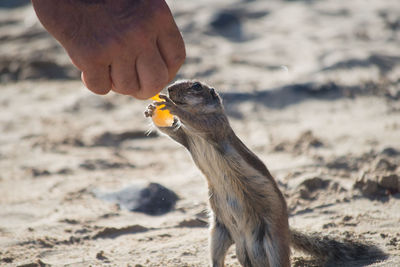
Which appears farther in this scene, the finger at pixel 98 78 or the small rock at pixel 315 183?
the small rock at pixel 315 183

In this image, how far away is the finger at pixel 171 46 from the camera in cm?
241

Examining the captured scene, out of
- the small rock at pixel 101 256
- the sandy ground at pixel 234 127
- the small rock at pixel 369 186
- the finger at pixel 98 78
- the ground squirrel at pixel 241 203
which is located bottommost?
the sandy ground at pixel 234 127

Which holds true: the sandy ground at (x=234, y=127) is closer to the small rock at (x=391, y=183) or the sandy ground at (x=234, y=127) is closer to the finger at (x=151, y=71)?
the small rock at (x=391, y=183)

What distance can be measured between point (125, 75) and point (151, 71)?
12cm

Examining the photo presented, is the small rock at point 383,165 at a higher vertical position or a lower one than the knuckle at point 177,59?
lower

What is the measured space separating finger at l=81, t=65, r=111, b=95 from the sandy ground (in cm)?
132

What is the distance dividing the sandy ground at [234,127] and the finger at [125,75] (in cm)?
130

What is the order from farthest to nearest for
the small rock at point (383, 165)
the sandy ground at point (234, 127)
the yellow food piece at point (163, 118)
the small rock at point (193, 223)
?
the small rock at point (383, 165), the small rock at point (193, 223), the sandy ground at point (234, 127), the yellow food piece at point (163, 118)

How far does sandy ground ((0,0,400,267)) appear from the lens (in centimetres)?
369

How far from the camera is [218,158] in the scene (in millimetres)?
3178

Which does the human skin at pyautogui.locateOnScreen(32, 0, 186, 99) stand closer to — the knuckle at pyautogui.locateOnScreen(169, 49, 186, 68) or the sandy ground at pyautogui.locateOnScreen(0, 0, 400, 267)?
the knuckle at pyautogui.locateOnScreen(169, 49, 186, 68)

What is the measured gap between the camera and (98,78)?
2.42 meters

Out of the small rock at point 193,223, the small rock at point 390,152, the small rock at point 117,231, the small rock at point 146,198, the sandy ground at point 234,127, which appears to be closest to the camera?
the sandy ground at point 234,127

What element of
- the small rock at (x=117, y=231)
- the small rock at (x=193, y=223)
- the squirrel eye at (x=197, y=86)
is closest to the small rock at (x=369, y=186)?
the small rock at (x=193, y=223)
